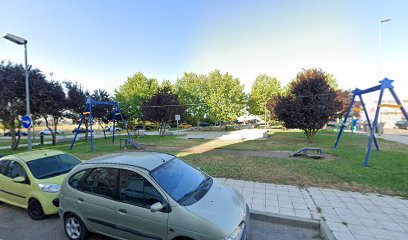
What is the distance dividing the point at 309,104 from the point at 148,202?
14788 mm

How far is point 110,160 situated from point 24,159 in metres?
3.00

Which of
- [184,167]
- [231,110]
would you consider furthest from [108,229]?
[231,110]

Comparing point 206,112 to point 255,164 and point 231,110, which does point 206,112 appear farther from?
point 255,164

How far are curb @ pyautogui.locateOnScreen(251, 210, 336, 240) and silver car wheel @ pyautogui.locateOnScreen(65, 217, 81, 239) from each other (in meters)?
3.42

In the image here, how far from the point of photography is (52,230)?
13.4 feet

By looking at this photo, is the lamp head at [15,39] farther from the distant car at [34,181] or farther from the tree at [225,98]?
the tree at [225,98]

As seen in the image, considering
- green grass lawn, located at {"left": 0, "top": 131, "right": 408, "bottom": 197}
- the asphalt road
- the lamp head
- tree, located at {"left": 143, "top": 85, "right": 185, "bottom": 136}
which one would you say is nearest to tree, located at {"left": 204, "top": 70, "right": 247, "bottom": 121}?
tree, located at {"left": 143, "top": 85, "right": 185, "bottom": 136}

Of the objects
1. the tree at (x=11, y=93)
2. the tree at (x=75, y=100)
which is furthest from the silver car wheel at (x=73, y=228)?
the tree at (x=75, y=100)

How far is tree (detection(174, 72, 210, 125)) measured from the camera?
38.1 m

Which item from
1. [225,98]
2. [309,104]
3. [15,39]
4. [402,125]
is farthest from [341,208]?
[402,125]

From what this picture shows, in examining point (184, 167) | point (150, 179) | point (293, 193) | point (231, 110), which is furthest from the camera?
point (231, 110)

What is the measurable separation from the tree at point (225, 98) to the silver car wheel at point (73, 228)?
28.7m

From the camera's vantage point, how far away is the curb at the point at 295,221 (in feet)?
12.5

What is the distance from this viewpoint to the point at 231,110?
32188mm
